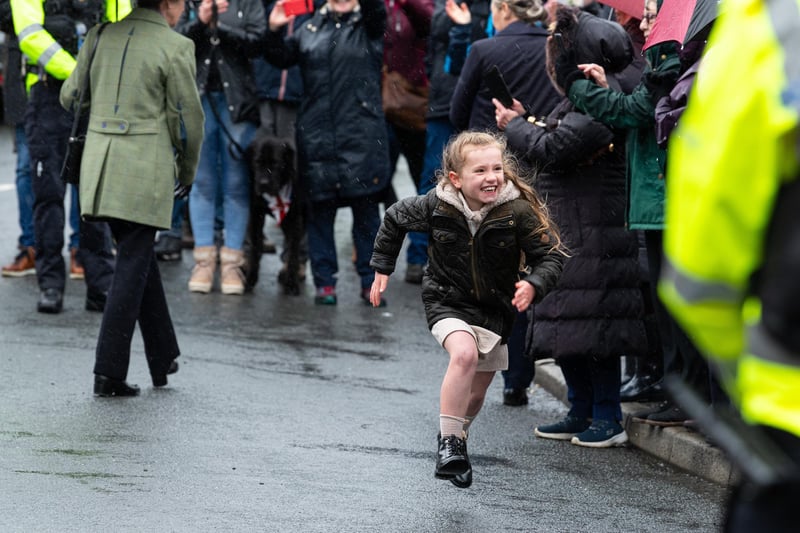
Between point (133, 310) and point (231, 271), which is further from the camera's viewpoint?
point (231, 271)

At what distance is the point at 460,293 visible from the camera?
5953mm

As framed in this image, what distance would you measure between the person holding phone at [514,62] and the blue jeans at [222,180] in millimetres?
2851

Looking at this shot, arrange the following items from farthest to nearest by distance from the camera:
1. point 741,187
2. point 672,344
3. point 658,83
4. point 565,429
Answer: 1. point 565,429
2. point 672,344
3. point 658,83
4. point 741,187

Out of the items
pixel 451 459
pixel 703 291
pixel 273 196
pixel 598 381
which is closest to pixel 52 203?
pixel 273 196

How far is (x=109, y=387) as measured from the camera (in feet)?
24.7

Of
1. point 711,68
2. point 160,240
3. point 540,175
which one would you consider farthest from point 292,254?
point 711,68

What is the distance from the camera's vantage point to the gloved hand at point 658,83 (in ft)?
21.7

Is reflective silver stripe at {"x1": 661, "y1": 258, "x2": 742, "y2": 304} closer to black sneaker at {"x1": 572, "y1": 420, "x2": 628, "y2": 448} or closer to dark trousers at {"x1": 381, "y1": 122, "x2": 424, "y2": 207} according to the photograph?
black sneaker at {"x1": 572, "y1": 420, "x2": 628, "y2": 448}

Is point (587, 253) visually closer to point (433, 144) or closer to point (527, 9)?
point (527, 9)

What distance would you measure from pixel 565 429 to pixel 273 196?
173 inches

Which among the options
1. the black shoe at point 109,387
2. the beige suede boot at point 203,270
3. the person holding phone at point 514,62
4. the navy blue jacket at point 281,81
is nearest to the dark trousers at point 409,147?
the navy blue jacket at point 281,81

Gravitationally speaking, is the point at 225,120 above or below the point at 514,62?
below

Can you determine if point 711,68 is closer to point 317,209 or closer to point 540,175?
point 540,175

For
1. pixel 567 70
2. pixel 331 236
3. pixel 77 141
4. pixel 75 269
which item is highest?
pixel 567 70
